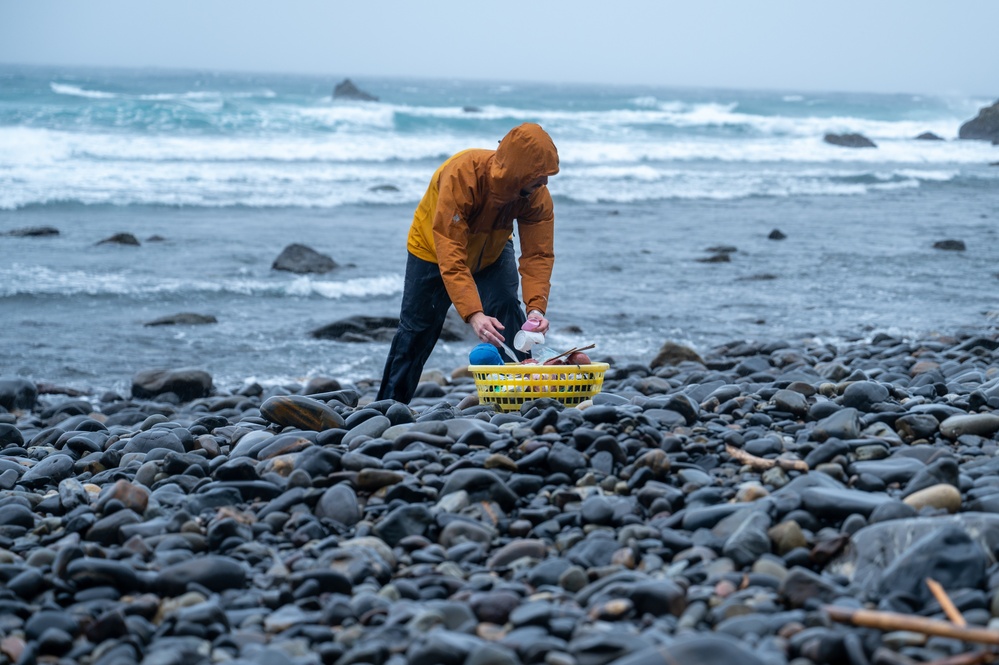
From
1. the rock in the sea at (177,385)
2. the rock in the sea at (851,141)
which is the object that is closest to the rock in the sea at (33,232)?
the rock in the sea at (177,385)

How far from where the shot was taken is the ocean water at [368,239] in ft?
32.0

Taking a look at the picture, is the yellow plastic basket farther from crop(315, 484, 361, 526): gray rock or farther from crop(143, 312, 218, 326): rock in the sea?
crop(143, 312, 218, 326): rock in the sea

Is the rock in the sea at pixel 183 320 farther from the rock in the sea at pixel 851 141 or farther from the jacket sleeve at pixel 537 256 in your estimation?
the rock in the sea at pixel 851 141

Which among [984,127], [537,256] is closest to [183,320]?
[537,256]

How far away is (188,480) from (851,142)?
42.7 metres

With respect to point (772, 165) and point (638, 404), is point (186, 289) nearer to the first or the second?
point (638, 404)

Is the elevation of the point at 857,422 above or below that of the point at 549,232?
below

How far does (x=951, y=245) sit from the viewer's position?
49.4 feet

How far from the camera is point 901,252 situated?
48.8 ft

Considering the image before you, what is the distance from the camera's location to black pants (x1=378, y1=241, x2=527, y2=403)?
532 cm

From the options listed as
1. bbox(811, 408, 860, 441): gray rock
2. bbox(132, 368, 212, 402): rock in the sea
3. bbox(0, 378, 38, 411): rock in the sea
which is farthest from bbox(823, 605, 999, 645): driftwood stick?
bbox(0, 378, 38, 411): rock in the sea

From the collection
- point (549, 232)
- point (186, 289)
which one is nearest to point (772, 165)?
point (186, 289)

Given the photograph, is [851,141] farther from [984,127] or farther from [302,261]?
[302,261]

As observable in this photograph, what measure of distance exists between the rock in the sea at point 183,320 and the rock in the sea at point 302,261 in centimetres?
253
